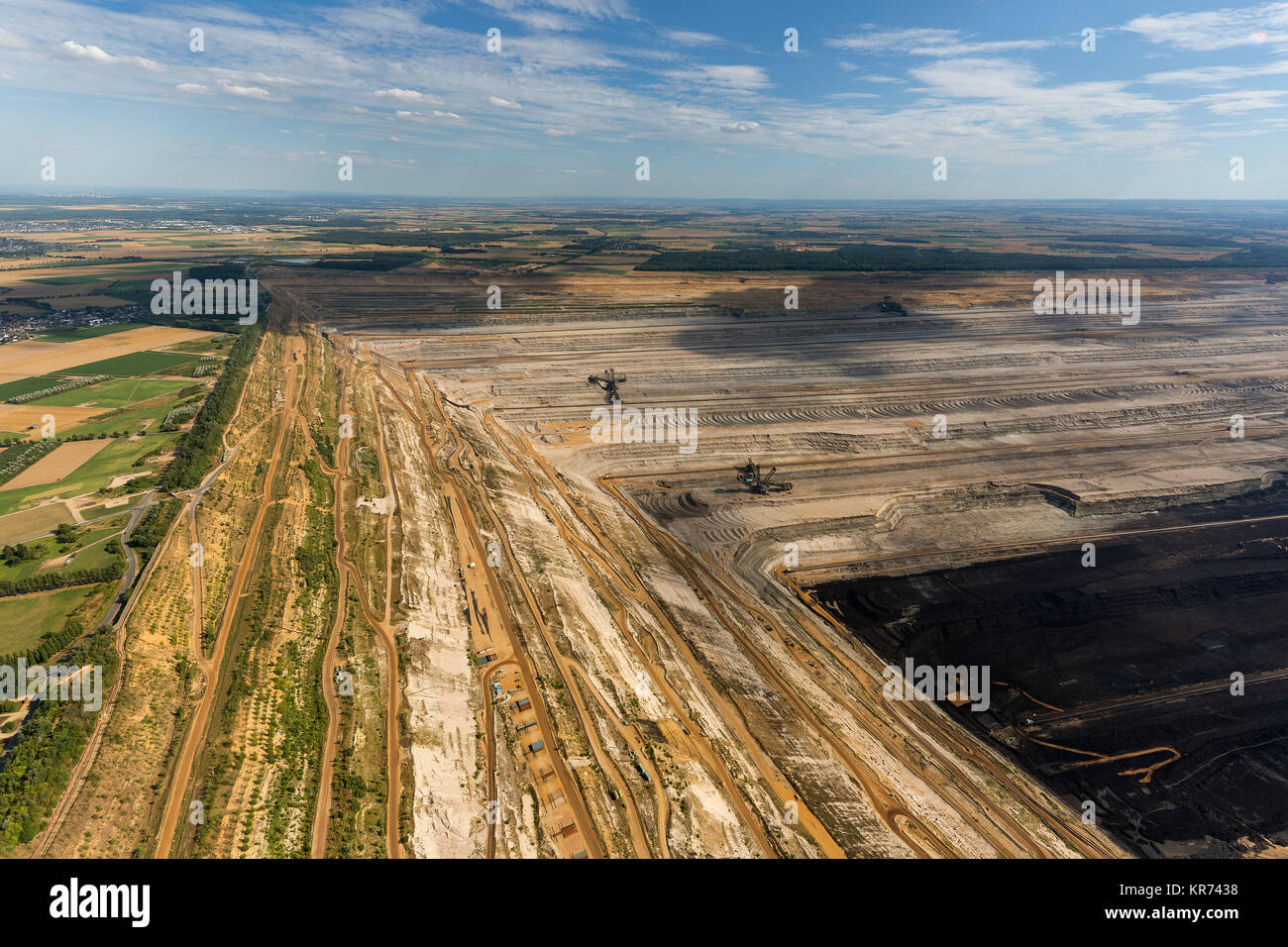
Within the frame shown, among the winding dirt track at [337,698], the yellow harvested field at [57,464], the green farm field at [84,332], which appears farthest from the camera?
the green farm field at [84,332]

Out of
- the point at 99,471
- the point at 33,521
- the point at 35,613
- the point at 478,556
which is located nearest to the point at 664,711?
the point at 478,556

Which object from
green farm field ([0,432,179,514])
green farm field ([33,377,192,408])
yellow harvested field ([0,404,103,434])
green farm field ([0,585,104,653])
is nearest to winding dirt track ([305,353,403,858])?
green farm field ([0,585,104,653])

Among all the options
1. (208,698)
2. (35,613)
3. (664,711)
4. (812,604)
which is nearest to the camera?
(208,698)

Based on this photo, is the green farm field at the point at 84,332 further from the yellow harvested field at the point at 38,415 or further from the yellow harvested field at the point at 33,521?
the yellow harvested field at the point at 33,521

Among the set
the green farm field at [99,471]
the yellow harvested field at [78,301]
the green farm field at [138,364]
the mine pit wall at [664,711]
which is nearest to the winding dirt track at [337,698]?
the mine pit wall at [664,711]

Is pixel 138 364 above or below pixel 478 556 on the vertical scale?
above

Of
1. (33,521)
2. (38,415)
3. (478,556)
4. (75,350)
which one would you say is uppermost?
(75,350)

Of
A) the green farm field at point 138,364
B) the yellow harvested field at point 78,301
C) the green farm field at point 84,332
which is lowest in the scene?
the green farm field at point 138,364

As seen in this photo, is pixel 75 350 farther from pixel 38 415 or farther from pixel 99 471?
pixel 99 471
